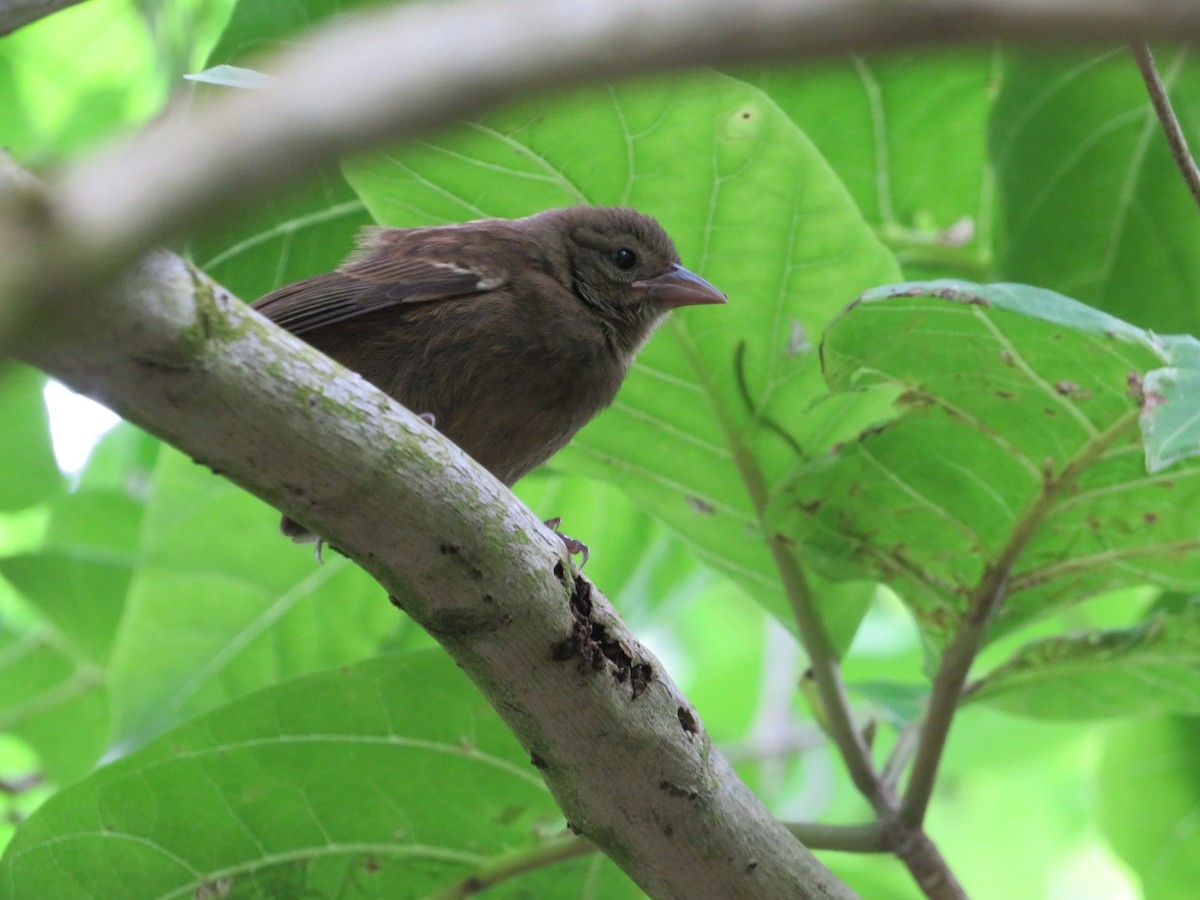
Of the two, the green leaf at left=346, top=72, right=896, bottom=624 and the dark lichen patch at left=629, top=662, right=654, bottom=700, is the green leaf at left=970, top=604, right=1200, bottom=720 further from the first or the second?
the dark lichen patch at left=629, top=662, right=654, bottom=700

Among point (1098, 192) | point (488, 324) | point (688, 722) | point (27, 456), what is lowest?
point (688, 722)

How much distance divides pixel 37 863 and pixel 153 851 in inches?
9.2

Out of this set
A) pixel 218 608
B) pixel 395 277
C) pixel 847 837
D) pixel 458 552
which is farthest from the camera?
pixel 218 608

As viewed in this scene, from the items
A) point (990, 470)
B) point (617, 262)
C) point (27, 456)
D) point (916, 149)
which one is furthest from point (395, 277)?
point (990, 470)

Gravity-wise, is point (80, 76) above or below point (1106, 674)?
above

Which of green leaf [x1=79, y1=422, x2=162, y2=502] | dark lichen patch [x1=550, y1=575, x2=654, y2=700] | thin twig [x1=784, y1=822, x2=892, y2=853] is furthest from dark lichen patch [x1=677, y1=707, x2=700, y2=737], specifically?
green leaf [x1=79, y1=422, x2=162, y2=502]

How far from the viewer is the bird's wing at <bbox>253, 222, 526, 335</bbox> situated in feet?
11.2

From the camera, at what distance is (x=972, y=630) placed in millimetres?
2805

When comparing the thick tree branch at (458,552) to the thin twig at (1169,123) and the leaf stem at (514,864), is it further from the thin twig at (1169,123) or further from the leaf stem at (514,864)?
the thin twig at (1169,123)

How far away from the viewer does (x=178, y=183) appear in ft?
2.19

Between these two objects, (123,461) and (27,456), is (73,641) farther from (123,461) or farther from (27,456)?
(123,461)

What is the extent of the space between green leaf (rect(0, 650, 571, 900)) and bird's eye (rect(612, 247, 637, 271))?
4.98 feet

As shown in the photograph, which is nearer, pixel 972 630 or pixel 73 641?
pixel 972 630

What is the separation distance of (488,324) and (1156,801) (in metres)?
2.31
